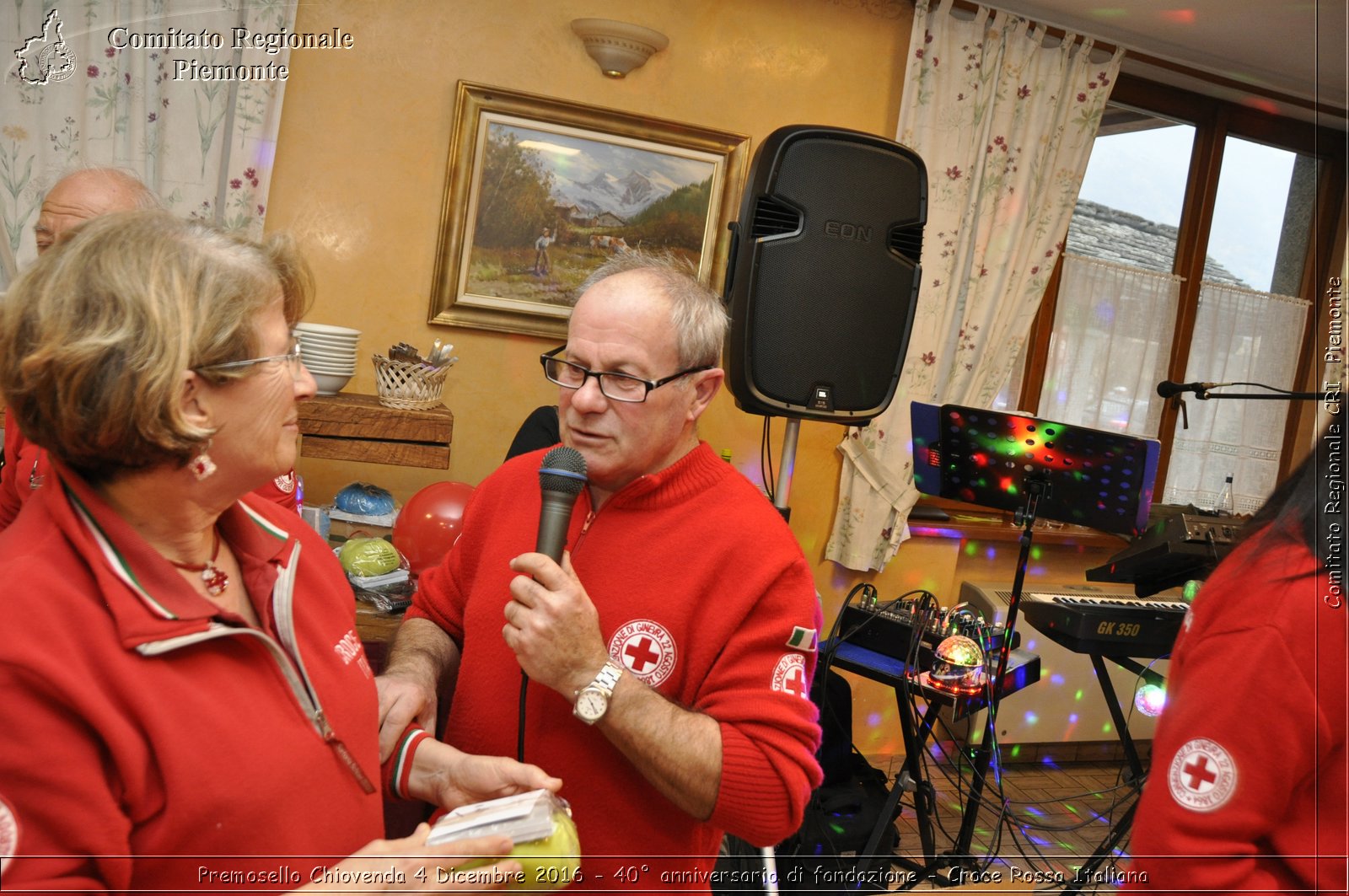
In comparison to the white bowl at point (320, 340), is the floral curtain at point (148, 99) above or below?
above

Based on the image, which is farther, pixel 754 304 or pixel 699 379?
pixel 754 304

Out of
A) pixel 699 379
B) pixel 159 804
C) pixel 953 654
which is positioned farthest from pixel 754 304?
pixel 159 804

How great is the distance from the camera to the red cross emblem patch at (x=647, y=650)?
4.46ft

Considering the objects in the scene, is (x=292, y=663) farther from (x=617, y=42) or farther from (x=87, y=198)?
(x=617, y=42)

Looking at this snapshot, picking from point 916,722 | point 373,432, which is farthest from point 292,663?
point 916,722

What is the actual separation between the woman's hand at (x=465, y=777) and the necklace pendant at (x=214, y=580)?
386 millimetres

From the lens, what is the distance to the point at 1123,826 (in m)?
2.72

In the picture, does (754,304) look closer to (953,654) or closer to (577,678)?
(953,654)

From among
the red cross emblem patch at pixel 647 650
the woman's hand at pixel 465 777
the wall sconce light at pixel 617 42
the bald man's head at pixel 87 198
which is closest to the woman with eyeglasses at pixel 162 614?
the woman's hand at pixel 465 777

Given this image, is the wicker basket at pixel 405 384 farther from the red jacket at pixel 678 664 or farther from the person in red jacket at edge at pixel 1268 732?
the person in red jacket at edge at pixel 1268 732

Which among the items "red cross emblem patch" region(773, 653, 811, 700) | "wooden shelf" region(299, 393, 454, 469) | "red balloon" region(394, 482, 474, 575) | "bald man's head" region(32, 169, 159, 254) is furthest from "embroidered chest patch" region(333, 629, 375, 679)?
"wooden shelf" region(299, 393, 454, 469)

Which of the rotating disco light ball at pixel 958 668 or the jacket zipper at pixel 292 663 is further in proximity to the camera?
the rotating disco light ball at pixel 958 668

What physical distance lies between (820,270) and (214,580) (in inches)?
72.3

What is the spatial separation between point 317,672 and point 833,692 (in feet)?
7.76
